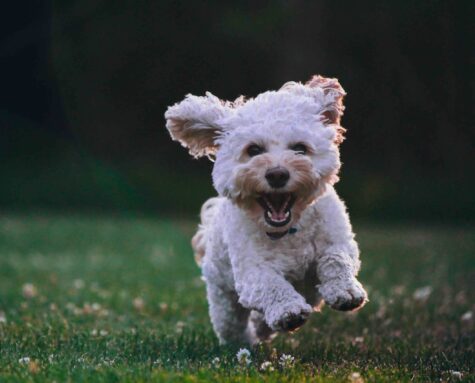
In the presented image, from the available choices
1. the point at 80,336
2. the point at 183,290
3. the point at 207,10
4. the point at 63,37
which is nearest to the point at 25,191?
the point at 63,37

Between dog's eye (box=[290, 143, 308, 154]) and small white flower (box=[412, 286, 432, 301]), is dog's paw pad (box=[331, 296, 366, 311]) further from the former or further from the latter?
small white flower (box=[412, 286, 432, 301])

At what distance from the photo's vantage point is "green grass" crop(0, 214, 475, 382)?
4.70 meters

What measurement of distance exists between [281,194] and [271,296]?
57cm

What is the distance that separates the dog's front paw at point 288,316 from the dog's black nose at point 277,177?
0.65 metres

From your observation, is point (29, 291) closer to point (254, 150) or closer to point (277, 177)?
point (254, 150)

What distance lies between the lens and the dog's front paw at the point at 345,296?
468 centimetres

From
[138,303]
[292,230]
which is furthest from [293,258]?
[138,303]

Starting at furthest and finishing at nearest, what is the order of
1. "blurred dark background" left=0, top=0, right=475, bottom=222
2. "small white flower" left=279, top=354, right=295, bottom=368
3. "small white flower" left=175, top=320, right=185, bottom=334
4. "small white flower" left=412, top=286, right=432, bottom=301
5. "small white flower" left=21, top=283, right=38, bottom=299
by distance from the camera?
"blurred dark background" left=0, top=0, right=475, bottom=222 < "small white flower" left=412, top=286, right=432, bottom=301 < "small white flower" left=21, top=283, right=38, bottom=299 < "small white flower" left=175, top=320, right=185, bottom=334 < "small white flower" left=279, top=354, right=295, bottom=368

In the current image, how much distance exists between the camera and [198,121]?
531 cm

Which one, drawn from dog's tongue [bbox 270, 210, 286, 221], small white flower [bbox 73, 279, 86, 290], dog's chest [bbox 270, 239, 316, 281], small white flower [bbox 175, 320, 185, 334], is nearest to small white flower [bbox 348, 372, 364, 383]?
dog's chest [bbox 270, 239, 316, 281]

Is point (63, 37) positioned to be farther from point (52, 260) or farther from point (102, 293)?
point (102, 293)

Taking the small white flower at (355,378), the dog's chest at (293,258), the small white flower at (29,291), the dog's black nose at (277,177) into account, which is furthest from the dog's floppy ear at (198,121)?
the small white flower at (29,291)

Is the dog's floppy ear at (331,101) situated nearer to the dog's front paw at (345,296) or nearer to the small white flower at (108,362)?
the dog's front paw at (345,296)

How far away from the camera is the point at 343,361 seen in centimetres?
527
